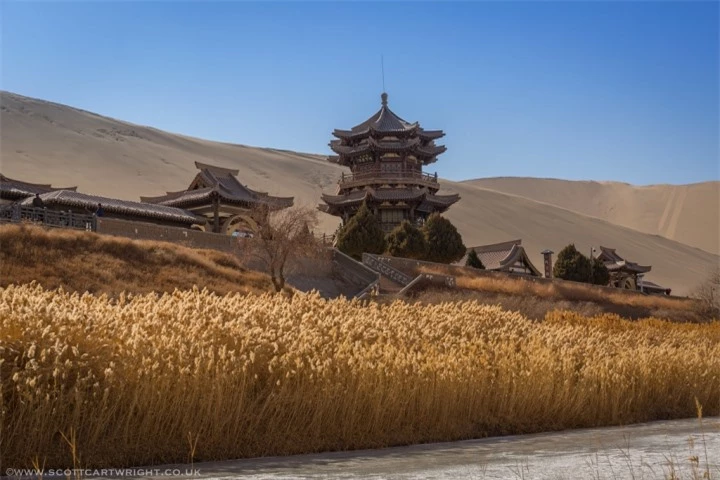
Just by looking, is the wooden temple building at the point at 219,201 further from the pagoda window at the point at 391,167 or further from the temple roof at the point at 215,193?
the pagoda window at the point at 391,167

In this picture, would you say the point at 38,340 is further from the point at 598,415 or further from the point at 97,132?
the point at 97,132

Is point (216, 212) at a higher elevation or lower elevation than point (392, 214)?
lower

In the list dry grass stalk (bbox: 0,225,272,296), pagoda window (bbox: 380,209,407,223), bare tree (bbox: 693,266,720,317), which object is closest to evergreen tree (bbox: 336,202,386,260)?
pagoda window (bbox: 380,209,407,223)

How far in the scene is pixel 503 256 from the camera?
55719 mm

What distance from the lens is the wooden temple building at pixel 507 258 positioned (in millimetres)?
54375

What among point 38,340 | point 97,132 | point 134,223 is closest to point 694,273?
point 97,132

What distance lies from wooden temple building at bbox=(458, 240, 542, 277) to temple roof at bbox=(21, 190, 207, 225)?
19611mm

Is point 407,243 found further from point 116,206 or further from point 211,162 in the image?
point 211,162

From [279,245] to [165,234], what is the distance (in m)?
5.28

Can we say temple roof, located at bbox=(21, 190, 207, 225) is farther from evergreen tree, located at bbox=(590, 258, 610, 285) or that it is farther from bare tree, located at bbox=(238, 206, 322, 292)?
evergreen tree, located at bbox=(590, 258, 610, 285)

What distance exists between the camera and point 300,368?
343 inches

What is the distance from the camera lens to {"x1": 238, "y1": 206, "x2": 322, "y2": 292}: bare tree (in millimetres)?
34781

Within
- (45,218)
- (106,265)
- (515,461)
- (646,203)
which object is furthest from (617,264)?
(646,203)

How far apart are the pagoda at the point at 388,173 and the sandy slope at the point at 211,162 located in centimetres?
3898
